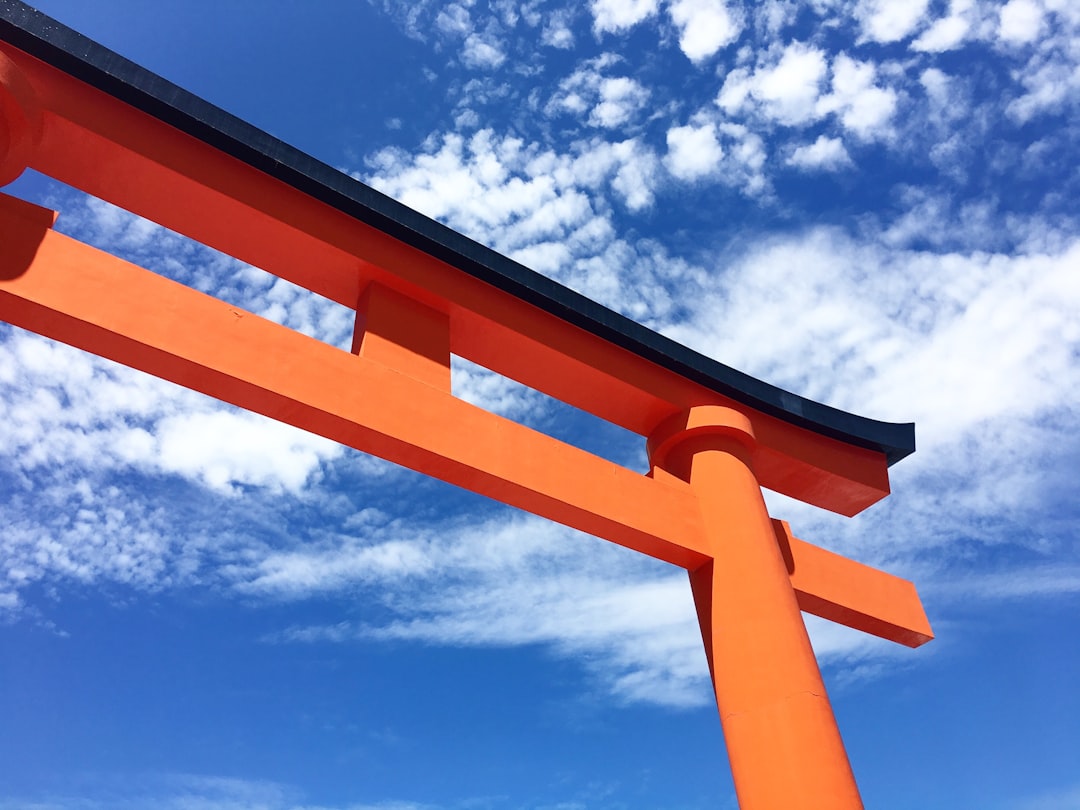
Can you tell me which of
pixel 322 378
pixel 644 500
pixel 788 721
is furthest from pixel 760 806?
pixel 322 378

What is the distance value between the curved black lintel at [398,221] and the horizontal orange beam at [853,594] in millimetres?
1012

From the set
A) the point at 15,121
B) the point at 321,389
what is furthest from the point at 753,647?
the point at 15,121

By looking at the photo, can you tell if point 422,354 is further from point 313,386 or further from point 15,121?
point 15,121

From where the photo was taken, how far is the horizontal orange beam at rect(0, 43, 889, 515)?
3768mm

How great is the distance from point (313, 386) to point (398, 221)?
1251mm

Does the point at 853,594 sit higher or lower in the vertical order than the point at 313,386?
lower

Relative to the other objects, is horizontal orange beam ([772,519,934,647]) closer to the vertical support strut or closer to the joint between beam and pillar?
the joint between beam and pillar

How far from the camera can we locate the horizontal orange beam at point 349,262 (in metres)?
3.77

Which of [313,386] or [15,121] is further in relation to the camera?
[313,386]

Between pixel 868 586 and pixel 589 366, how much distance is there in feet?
8.01

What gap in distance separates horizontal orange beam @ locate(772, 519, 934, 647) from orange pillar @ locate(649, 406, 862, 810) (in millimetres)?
482

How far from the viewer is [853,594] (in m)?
5.09

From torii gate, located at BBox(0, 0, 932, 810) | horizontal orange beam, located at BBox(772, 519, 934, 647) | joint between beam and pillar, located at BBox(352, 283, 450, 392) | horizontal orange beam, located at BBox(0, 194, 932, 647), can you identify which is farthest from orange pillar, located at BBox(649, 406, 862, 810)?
joint between beam and pillar, located at BBox(352, 283, 450, 392)

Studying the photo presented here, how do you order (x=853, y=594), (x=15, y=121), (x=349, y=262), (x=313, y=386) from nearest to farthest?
1. (x=15, y=121)
2. (x=313, y=386)
3. (x=349, y=262)
4. (x=853, y=594)
